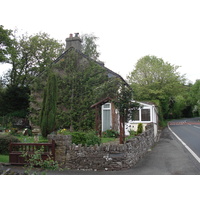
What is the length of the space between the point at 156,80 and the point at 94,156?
27712 millimetres

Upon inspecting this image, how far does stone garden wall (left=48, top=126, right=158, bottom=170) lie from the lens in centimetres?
713

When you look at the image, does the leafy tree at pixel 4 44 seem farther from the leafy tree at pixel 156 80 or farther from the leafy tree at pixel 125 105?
the leafy tree at pixel 156 80

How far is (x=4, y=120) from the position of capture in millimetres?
21359

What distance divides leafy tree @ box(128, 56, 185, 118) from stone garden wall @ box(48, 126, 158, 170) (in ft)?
79.2

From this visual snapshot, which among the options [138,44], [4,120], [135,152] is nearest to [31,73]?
[4,120]

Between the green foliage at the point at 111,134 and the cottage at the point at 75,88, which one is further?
the cottage at the point at 75,88

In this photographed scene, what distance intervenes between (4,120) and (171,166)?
752 inches

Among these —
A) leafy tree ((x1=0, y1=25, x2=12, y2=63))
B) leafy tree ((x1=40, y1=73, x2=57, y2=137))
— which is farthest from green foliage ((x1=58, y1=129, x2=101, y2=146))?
leafy tree ((x1=0, y1=25, x2=12, y2=63))

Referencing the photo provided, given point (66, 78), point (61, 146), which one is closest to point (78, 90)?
point (66, 78)

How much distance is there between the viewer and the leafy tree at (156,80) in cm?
3142

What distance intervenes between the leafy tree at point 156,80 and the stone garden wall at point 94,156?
24131mm

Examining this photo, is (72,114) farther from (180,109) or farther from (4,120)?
(180,109)

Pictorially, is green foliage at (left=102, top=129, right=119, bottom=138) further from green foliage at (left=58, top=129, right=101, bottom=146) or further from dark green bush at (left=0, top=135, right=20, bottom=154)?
dark green bush at (left=0, top=135, right=20, bottom=154)

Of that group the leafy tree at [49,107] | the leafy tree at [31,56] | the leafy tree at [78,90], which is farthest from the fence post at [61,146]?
the leafy tree at [31,56]
